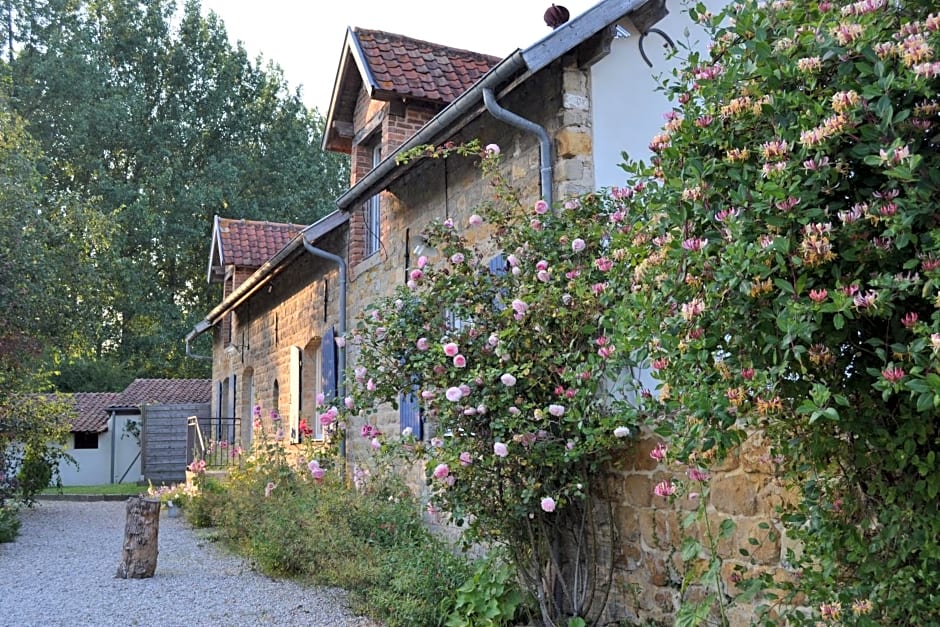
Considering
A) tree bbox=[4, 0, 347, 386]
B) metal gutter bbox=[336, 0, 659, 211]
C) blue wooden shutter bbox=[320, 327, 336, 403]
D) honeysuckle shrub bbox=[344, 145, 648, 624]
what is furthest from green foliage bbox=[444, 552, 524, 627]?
tree bbox=[4, 0, 347, 386]

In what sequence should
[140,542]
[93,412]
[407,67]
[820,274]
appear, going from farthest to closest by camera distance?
[93,412] → [407,67] → [140,542] → [820,274]

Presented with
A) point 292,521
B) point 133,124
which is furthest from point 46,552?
point 133,124

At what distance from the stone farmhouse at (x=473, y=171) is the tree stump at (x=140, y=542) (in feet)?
7.48

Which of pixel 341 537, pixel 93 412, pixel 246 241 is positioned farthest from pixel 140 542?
pixel 93 412

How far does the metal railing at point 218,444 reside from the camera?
48.5ft

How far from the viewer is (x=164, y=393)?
2809 cm

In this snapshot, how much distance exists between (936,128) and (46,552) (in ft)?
33.2

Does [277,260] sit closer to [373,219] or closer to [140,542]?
[373,219]

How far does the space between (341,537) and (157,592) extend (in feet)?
5.16

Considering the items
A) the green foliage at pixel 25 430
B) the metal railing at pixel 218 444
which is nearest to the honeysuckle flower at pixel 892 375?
the metal railing at pixel 218 444

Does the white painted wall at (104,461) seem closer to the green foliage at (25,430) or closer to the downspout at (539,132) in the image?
the green foliage at (25,430)

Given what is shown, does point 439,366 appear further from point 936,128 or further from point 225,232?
point 225,232

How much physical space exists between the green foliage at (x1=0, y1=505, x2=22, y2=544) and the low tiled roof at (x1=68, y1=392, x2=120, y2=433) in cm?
1838

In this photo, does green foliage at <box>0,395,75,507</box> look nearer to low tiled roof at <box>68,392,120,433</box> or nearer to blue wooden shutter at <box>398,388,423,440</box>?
blue wooden shutter at <box>398,388,423,440</box>
